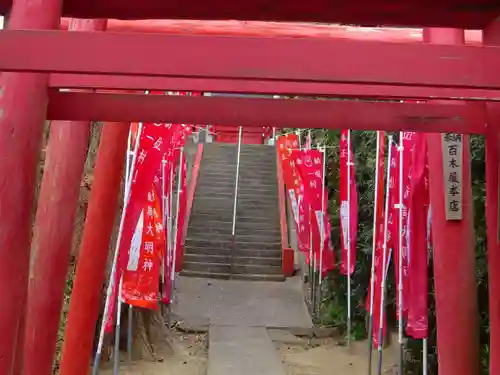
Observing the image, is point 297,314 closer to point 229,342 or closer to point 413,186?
point 229,342

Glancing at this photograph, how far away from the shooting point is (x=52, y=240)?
3.59 meters

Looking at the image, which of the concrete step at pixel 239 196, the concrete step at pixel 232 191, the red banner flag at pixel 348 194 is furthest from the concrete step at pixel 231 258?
the red banner flag at pixel 348 194

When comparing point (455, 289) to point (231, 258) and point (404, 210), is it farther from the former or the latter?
point (231, 258)

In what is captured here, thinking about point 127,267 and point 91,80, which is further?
point 127,267

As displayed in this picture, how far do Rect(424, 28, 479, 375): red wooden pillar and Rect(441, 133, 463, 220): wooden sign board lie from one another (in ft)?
0.09

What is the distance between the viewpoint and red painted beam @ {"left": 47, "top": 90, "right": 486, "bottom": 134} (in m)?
2.68

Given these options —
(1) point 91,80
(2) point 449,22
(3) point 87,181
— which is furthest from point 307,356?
(2) point 449,22

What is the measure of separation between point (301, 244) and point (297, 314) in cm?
128

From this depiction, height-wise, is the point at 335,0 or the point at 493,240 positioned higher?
the point at 335,0

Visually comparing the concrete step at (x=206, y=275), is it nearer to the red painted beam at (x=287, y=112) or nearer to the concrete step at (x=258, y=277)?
the concrete step at (x=258, y=277)

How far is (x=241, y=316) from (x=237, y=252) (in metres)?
3.10

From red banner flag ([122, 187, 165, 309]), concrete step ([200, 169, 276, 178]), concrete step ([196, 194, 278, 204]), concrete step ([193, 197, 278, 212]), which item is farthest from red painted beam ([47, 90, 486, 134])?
concrete step ([200, 169, 276, 178])

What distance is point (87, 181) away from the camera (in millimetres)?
7574

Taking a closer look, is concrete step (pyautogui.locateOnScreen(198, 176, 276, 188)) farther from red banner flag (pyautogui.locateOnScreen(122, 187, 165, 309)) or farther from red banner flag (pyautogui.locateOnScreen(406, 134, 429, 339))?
red banner flag (pyautogui.locateOnScreen(406, 134, 429, 339))
